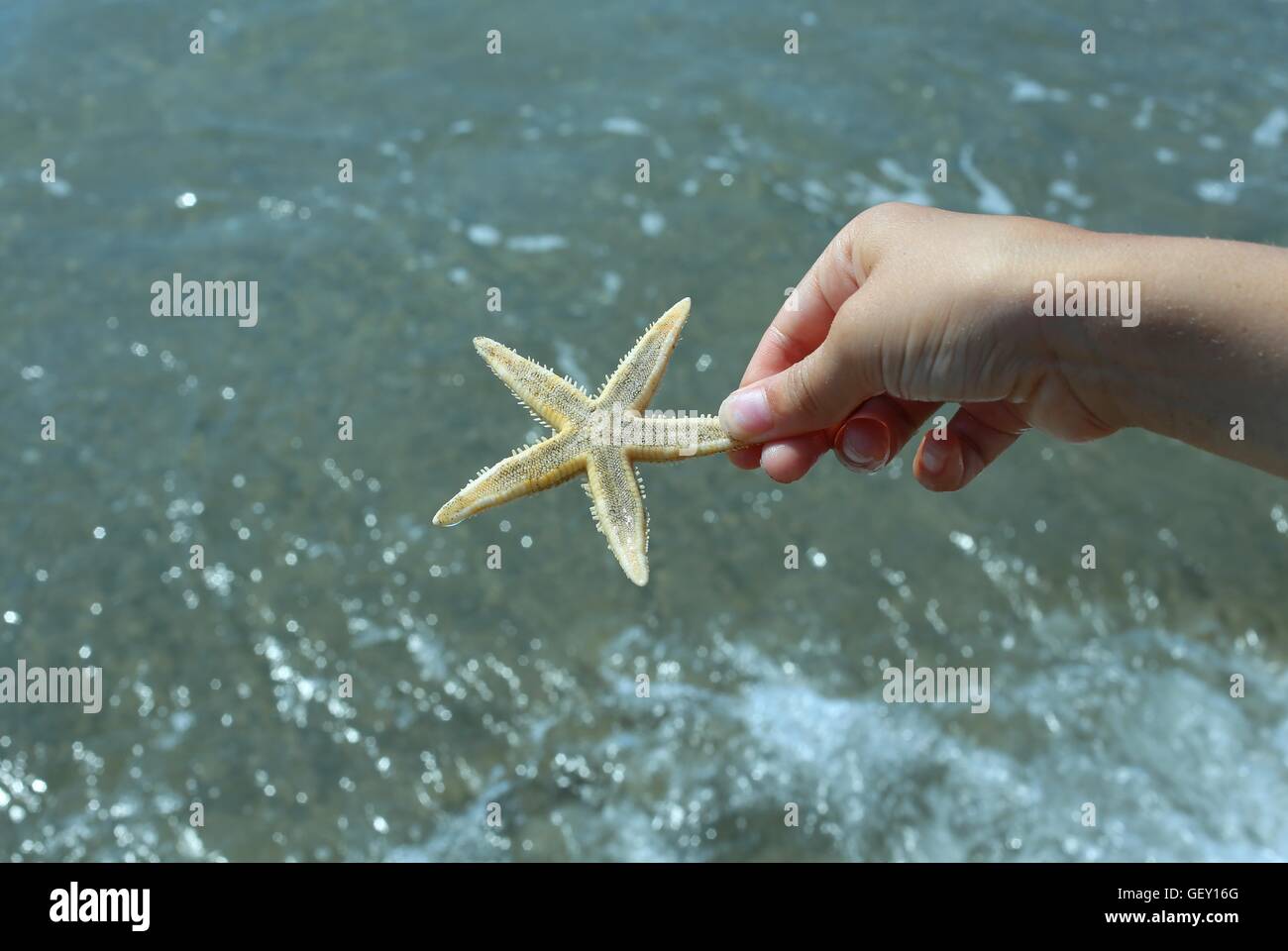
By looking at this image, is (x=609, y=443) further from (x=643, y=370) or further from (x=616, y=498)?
(x=643, y=370)

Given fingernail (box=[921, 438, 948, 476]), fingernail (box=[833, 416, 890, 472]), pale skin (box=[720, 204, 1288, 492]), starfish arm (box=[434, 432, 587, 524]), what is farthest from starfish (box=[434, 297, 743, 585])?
fingernail (box=[921, 438, 948, 476])

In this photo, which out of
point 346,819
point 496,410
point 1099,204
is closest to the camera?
point 346,819

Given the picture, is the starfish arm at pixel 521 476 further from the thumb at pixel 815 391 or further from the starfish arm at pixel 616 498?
the thumb at pixel 815 391

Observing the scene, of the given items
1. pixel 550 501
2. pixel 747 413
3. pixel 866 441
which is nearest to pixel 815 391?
pixel 747 413

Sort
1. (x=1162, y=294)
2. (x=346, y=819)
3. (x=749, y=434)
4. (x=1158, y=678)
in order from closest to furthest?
(x=1162, y=294) → (x=749, y=434) → (x=346, y=819) → (x=1158, y=678)

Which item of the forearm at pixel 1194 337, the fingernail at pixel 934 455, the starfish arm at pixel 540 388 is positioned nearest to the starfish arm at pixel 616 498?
the starfish arm at pixel 540 388
